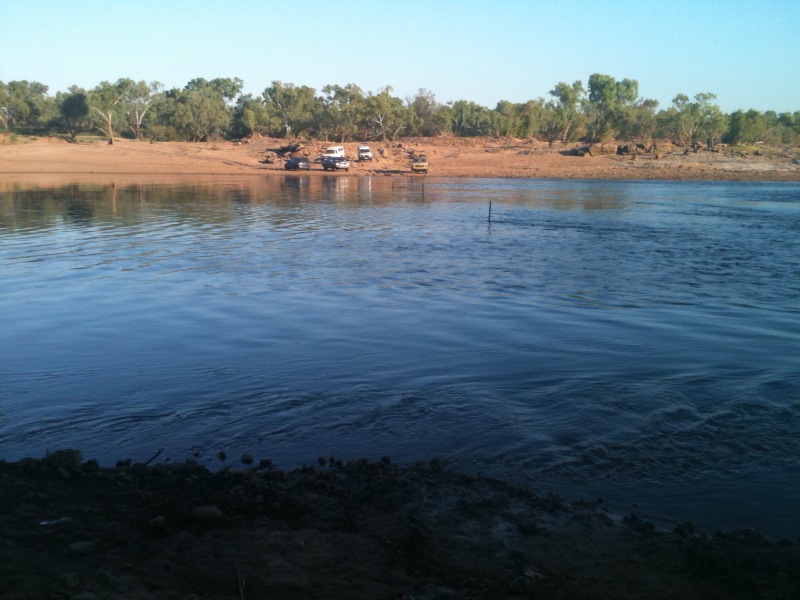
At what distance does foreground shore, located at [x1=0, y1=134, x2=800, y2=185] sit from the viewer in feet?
185

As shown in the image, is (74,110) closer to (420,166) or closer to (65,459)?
(420,166)

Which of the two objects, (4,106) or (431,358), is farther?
(4,106)

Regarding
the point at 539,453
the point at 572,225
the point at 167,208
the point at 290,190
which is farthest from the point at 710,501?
the point at 290,190

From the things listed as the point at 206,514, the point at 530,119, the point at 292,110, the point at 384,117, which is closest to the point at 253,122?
the point at 292,110

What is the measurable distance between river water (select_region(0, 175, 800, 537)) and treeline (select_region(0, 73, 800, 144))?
216 feet

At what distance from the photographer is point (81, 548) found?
11.8ft

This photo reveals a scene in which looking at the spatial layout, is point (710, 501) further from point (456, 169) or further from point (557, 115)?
point (557, 115)

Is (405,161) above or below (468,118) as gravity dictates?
below

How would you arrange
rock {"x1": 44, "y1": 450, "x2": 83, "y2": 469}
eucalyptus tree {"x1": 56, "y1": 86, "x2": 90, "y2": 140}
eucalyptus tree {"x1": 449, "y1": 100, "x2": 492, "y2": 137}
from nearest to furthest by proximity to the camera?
1. rock {"x1": 44, "y1": 450, "x2": 83, "y2": 469}
2. eucalyptus tree {"x1": 56, "y1": 86, "x2": 90, "y2": 140}
3. eucalyptus tree {"x1": 449, "y1": 100, "x2": 492, "y2": 137}

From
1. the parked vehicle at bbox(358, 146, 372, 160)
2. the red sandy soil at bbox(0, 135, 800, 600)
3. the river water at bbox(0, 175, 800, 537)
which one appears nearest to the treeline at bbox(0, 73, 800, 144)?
the parked vehicle at bbox(358, 146, 372, 160)

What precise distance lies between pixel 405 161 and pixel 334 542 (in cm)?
6527

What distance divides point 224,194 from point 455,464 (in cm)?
3214

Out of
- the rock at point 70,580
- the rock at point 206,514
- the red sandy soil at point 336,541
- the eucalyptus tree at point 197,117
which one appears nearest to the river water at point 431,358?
the red sandy soil at point 336,541

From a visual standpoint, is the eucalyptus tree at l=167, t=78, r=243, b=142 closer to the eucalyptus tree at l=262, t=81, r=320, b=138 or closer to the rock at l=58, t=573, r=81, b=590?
the eucalyptus tree at l=262, t=81, r=320, b=138
